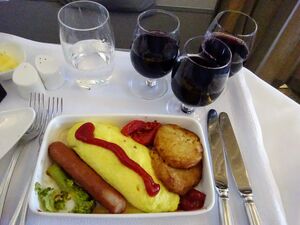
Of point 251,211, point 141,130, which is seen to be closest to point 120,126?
point 141,130

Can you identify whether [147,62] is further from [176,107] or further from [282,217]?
[282,217]

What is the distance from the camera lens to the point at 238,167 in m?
0.57

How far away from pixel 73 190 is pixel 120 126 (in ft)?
0.52

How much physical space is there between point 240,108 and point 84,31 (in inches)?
15.5

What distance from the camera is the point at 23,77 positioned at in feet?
2.01

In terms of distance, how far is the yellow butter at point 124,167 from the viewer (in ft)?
1.58

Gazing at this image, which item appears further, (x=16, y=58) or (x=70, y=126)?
(x=16, y=58)

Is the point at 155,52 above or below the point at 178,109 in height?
above

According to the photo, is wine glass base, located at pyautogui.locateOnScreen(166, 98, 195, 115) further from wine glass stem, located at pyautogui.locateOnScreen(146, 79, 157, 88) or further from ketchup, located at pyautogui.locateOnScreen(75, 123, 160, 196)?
ketchup, located at pyautogui.locateOnScreen(75, 123, 160, 196)

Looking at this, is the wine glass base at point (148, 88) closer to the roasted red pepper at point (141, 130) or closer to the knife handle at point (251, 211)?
the roasted red pepper at point (141, 130)

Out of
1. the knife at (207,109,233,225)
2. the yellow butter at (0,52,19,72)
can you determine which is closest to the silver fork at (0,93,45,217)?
the yellow butter at (0,52,19,72)

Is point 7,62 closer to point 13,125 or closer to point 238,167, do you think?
point 13,125

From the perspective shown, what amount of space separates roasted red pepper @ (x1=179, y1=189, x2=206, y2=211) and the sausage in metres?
0.10

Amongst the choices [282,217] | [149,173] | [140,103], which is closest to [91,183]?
[149,173]
